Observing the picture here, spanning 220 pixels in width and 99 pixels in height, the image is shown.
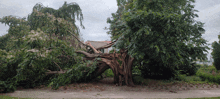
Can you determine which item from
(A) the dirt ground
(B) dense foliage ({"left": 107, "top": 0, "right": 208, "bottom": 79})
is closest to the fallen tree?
(A) the dirt ground

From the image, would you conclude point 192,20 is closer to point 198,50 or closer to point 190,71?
point 198,50

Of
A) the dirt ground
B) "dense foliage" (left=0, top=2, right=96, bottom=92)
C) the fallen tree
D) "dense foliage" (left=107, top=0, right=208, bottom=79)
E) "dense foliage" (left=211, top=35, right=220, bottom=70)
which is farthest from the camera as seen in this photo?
"dense foliage" (left=211, top=35, right=220, bottom=70)

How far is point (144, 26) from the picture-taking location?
18.8ft

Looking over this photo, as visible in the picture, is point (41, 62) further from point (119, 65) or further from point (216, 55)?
point (216, 55)

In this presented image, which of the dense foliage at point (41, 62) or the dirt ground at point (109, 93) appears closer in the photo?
the dirt ground at point (109, 93)

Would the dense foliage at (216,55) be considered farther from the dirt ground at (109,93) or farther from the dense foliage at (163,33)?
the dense foliage at (163,33)

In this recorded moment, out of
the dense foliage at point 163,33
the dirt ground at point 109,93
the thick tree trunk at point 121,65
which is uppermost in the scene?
the dense foliage at point 163,33

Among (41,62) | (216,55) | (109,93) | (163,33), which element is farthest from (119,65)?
(216,55)

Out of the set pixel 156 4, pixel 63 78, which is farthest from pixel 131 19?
pixel 63 78

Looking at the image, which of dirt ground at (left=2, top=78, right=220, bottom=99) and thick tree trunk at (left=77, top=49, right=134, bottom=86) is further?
thick tree trunk at (left=77, top=49, right=134, bottom=86)

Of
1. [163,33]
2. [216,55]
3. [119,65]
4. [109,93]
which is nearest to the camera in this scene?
[163,33]

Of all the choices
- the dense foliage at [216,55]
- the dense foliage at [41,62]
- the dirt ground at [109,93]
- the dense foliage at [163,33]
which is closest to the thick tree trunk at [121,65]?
the dense foliage at [41,62]

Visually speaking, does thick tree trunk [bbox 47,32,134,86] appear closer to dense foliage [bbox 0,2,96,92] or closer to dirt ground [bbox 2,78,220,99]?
dense foliage [bbox 0,2,96,92]

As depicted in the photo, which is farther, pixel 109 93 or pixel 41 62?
pixel 41 62
